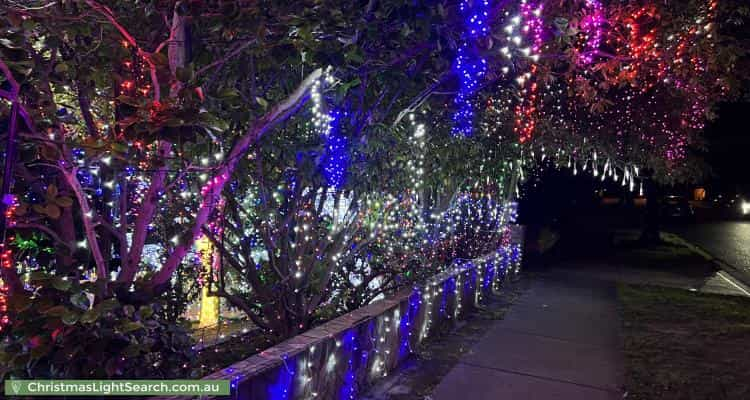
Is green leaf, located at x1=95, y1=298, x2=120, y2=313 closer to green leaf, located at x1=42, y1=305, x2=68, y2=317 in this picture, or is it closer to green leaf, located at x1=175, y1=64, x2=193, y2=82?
green leaf, located at x1=42, y1=305, x2=68, y2=317

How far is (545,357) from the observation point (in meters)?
6.16

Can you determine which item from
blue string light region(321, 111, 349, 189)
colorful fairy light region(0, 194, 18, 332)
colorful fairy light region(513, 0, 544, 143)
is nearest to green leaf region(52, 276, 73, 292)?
colorful fairy light region(0, 194, 18, 332)

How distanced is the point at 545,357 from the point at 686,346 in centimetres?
198

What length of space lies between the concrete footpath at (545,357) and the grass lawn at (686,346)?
231 millimetres

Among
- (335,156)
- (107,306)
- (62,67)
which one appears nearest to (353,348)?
(335,156)

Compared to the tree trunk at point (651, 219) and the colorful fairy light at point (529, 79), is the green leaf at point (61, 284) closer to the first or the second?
the colorful fairy light at point (529, 79)

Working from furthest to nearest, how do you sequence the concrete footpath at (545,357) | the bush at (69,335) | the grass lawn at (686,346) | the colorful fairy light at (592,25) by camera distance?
the colorful fairy light at (592,25) < the grass lawn at (686,346) < the concrete footpath at (545,357) < the bush at (69,335)

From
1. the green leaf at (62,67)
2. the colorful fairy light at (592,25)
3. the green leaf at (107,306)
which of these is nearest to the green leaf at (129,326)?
the green leaf at (107,306)

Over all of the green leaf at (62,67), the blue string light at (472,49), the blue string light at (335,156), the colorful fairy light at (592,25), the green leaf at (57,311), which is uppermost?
the colorful fairy light at (592,25)

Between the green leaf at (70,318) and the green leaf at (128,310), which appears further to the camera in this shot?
the green leaf at (128,310)

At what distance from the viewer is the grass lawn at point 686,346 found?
5.32 metres

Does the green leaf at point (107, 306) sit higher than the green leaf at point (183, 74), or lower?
lower

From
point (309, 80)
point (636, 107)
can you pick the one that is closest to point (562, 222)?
point (636, 107)

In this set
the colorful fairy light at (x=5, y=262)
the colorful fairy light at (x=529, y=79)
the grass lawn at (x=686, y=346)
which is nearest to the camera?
the colorful fairy light at (x=5, y=262)
